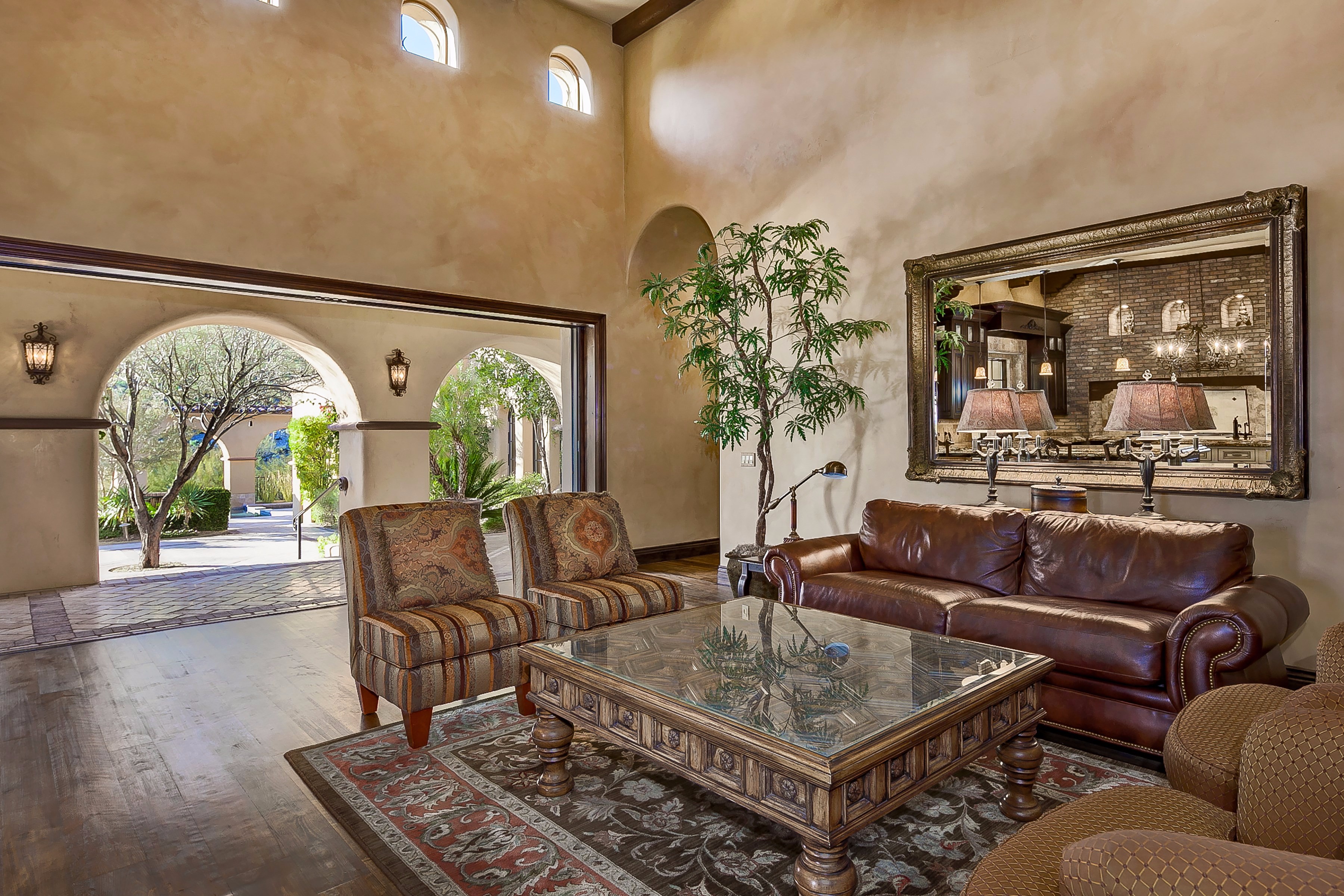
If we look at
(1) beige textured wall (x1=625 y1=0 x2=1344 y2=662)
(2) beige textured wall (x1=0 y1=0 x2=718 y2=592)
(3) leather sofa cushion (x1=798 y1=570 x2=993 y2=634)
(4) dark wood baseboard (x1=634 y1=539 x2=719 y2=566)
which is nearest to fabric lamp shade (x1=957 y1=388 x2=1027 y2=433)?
(1) beige textured wall (x1=625 y1=0 x2=1344 y2=662)

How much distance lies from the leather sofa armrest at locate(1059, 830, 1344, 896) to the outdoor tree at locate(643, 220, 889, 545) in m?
4.00

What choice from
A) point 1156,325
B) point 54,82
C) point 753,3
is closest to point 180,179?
point 54,82

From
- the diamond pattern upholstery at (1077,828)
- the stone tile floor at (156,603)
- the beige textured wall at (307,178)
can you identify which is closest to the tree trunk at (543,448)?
the beige textured wall at (307,178)

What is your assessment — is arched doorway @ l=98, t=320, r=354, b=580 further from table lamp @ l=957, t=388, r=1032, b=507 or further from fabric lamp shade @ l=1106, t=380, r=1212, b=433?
fabric lamp shade @ l=1106, t=380, r=1212, b=433

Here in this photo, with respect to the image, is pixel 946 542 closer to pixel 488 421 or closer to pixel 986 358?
pixel 986 358

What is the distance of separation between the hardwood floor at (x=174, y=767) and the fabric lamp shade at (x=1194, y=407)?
3.62 meters

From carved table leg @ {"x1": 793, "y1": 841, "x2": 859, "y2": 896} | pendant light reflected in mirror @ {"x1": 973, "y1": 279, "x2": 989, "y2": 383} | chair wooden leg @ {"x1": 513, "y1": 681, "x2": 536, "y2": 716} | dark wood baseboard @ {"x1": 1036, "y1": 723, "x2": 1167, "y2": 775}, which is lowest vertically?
dark wood baseboard @ {"x1": 1036, "y1": 723, "x2": 1167, "y2": 775}

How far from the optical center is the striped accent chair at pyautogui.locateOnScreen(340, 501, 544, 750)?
292 cm

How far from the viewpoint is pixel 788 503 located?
18.7 feet

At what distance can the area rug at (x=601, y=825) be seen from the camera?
2020 millimetres

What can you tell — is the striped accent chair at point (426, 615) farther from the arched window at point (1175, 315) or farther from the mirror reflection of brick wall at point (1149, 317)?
the arched window at point (1175, 315)

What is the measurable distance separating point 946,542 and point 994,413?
0.72 m

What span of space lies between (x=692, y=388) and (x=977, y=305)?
3.48 m

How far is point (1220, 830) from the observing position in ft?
4.56
